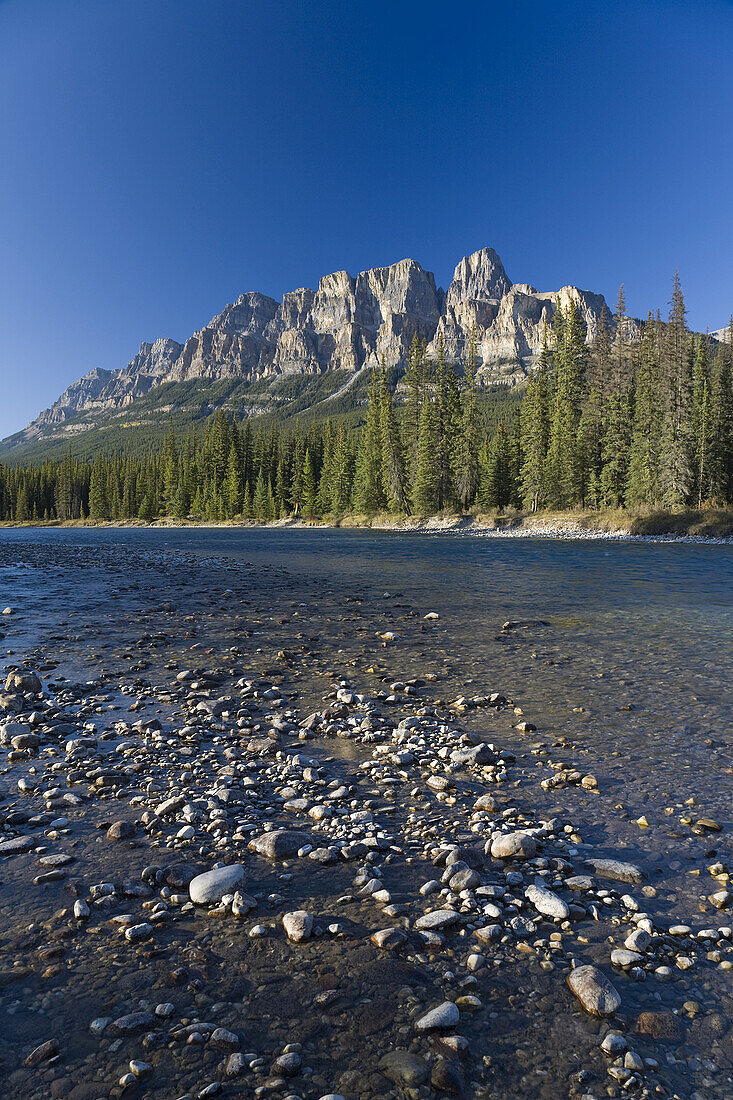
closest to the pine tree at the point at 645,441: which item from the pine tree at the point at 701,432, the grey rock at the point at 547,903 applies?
the pine tree at the point at 701,432

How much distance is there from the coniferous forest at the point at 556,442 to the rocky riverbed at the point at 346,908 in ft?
181

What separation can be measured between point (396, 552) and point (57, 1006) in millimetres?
35394

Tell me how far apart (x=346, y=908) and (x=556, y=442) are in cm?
6891

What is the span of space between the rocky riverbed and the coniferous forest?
55198 millimetres

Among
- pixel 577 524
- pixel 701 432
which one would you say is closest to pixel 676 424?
pixel 701 432

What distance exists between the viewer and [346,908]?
403cm

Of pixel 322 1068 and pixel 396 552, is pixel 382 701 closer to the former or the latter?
pixel 322 1068

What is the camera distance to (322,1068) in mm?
2744

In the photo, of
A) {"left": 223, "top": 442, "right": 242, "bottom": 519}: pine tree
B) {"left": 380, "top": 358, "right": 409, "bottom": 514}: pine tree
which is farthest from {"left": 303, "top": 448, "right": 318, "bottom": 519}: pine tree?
{"left": 380, "top": 358, "right": 409, "bottom": 514}: pine tree

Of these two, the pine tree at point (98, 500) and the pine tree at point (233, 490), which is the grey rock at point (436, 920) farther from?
the pine tree at point (98, 500)

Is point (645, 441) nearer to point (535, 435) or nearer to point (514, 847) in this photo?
point (535, 435)

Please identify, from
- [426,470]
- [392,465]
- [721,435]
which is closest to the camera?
[721,435]

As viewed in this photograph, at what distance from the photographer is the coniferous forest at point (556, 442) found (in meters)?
57.6

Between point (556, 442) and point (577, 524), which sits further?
point (556, 442)
